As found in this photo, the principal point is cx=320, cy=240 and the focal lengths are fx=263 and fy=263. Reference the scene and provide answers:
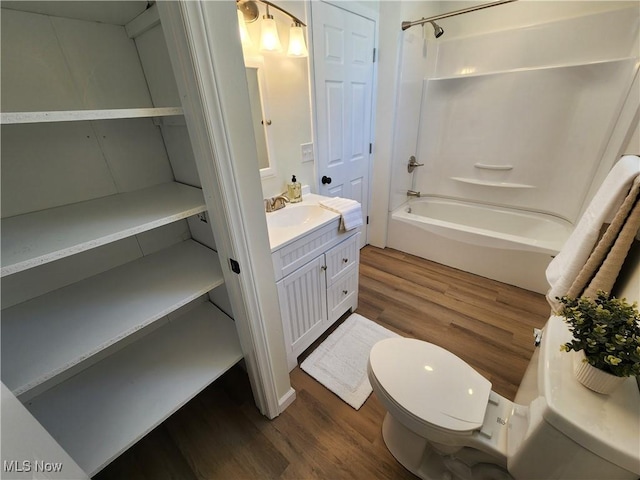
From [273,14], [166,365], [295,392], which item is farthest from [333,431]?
[273,14]

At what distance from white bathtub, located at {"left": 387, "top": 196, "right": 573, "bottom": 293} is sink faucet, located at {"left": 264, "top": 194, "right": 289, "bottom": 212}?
1.43m

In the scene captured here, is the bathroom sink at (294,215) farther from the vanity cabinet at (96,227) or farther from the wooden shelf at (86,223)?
the wooden shelf at (86,223)

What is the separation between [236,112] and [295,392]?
1363 millimetres

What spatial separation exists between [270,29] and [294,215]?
3.18ft

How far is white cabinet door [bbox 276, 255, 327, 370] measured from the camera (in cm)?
134

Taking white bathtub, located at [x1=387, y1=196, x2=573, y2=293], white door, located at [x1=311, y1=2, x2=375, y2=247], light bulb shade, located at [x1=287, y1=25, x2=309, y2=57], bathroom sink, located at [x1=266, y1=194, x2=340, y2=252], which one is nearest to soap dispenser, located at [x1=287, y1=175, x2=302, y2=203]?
bathroom sink, located at [x1=266, y1=194, x2=340, y2=252]

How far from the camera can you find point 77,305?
885 millimetres

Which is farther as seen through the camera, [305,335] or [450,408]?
[305,335]

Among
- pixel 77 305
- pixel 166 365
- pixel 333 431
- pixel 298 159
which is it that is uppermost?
pixel 298 159

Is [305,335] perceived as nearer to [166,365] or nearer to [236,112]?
[166,365]

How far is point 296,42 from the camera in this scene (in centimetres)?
147

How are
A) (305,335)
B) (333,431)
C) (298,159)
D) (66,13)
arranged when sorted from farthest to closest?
(298,159), (305,335), (333,431), (66,13)

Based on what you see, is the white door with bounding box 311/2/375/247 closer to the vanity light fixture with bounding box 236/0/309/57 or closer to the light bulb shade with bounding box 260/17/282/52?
the vanity light fixture with bounding box 236/0/309/57

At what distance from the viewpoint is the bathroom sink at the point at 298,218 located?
4.30ft
